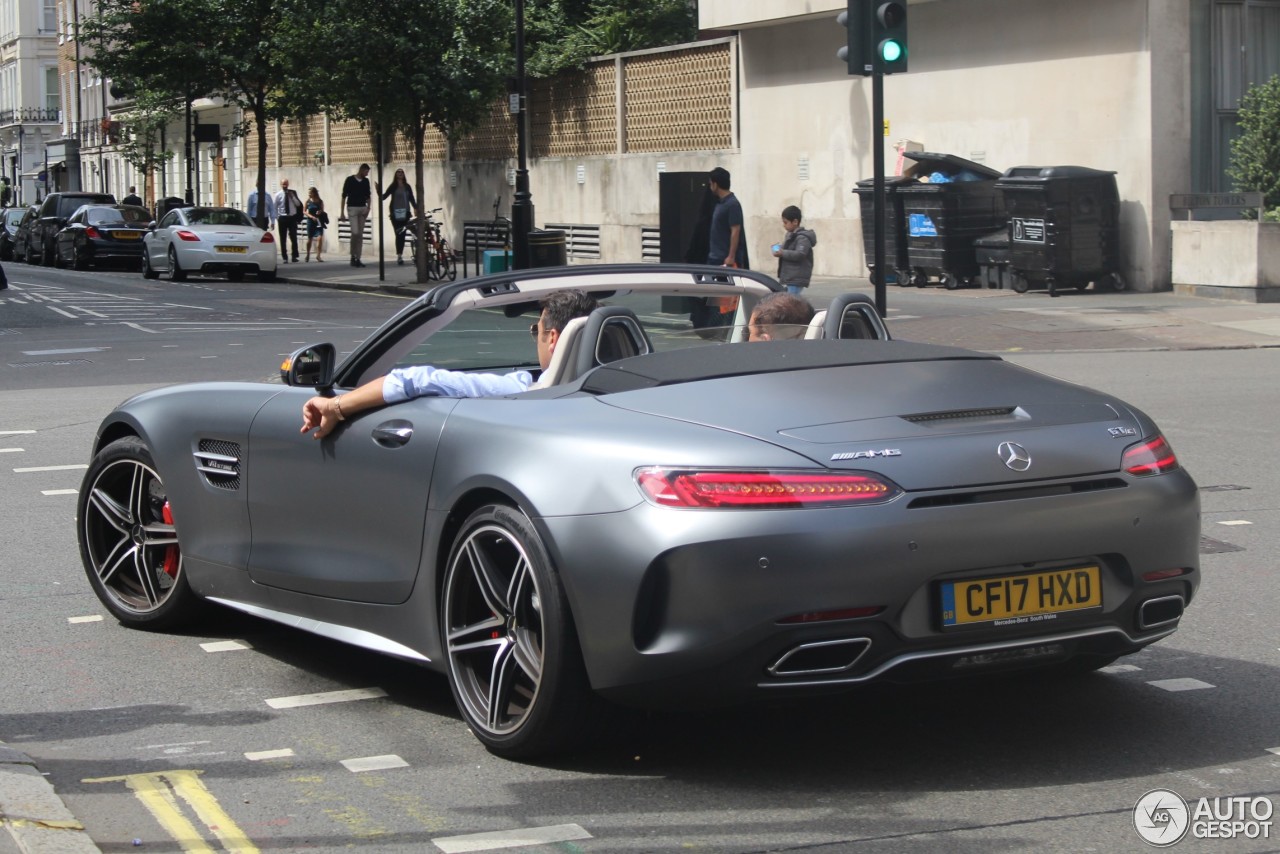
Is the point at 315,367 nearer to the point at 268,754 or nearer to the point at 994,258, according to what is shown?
the point at 268,754

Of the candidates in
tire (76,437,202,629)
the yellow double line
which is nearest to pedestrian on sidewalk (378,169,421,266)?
tire (76,437,202,629)

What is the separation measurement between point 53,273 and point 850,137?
20.2m

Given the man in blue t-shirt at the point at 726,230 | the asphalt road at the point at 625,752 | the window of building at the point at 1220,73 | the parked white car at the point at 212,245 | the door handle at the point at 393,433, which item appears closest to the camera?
the asphalt road at the point at 625,752

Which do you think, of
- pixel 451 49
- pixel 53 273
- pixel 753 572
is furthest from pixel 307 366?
pixel 53 273

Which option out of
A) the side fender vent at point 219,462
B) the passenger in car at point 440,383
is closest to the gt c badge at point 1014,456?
the passenger in car at point 440,383

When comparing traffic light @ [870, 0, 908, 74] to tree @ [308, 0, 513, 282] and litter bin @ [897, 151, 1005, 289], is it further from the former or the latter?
tree @ [308, 0, 513, 282]

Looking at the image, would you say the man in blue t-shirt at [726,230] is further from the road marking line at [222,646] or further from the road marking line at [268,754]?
the road marking line at [268,754]

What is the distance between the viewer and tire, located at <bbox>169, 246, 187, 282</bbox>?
35.1m

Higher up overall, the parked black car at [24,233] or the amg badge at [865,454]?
the parked black car at [24,233]

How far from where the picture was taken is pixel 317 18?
31578 millimetres

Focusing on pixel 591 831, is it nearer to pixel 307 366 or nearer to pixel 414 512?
pixel 414 512

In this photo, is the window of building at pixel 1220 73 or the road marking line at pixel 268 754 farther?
the window of building at pixel 1220 73

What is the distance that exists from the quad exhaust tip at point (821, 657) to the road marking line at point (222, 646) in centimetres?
262

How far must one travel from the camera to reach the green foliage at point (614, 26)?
4175 centimetres
